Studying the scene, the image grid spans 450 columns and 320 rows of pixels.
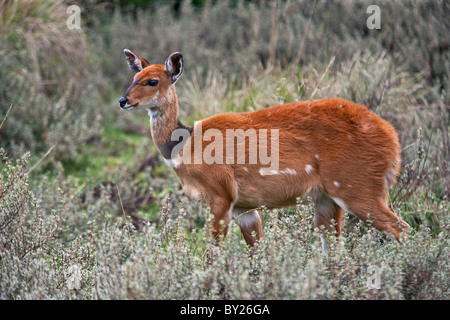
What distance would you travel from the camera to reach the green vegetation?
3.47 m

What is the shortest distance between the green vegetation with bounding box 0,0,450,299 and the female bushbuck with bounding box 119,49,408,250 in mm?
222

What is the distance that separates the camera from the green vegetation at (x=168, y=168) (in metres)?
3.47

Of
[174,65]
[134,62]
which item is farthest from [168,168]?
[174,65]

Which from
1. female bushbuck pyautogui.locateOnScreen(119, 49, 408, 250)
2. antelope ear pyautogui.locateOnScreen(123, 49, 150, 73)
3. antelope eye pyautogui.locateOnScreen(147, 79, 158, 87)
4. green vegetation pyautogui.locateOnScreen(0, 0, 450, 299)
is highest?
antelope ear pyautogui.locateOnScreen(123, 49, 150, 73)

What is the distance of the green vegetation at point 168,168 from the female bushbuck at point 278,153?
22 cm

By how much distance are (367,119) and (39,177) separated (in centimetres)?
408

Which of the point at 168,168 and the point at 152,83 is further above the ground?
the point at 152,83

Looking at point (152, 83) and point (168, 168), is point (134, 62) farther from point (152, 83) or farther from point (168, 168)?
point (168, 168)

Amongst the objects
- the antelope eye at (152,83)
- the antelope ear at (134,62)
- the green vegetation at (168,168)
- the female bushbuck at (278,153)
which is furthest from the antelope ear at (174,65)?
the green vegetation at (168,168)

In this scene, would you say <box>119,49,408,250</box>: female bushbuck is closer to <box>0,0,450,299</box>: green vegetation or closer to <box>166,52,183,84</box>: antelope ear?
<box>166,52,183,84</box>: antelope ear

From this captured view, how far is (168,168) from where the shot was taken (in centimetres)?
689

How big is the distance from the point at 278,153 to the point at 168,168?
2908 mm

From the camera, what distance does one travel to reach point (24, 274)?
3635 millimetres

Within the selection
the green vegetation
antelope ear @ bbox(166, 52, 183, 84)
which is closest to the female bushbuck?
antelope ear @ bbox(166, 52, 183, 84)
